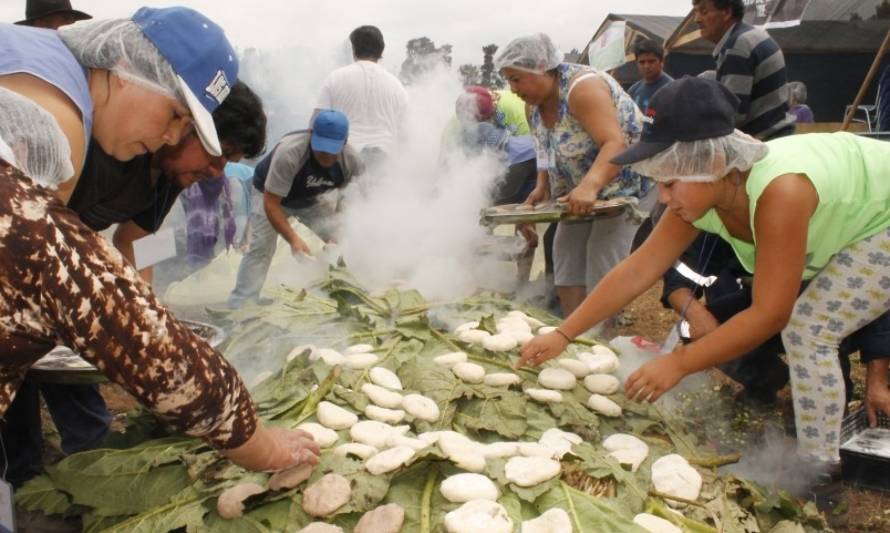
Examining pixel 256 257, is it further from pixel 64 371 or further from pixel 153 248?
pixel 64 371

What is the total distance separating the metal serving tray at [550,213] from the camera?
346 cm

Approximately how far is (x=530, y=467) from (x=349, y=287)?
1.79 meters

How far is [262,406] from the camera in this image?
7.33 feet

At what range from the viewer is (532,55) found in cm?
370

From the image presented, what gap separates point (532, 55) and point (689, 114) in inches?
63.3

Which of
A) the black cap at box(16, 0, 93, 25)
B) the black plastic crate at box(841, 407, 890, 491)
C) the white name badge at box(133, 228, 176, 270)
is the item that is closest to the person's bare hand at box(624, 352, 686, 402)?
the black plastic crate at box(841, 407, 890, 491)

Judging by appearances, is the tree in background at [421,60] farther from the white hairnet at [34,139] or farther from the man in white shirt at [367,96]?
the white hairnet at [34,139]

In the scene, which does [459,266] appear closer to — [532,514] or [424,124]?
[424,124]

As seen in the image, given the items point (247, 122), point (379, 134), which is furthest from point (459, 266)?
point (247, 122)

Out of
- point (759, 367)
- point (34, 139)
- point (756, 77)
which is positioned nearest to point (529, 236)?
point (756, 77)

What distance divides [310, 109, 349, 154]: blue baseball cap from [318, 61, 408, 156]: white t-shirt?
1067 millimetres

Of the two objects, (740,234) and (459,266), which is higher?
(740,234)

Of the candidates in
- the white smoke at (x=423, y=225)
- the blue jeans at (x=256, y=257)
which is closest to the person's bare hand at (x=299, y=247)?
the blue jeans at (x=256, y=257)

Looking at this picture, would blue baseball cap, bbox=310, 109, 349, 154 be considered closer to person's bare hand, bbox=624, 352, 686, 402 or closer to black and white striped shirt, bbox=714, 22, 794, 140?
black and white striped shirt, bbox=714, 22, 794, 140
